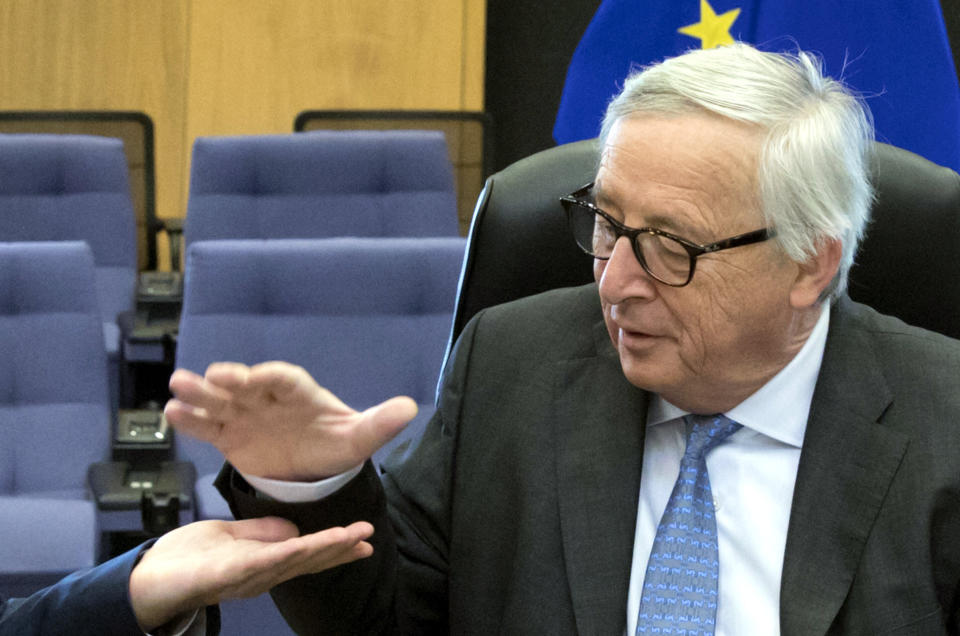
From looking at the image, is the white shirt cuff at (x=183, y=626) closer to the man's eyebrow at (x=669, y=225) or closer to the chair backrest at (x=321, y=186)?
the man's eyebrow at (x=669, y=225)

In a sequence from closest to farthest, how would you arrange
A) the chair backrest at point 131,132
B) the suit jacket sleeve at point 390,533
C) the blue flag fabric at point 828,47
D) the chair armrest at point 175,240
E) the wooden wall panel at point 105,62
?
1. the suit jacket sleeve at point 390,533
2. the blue flag fabric at point 828,47
3. the chair armrest at point 175,240
4. the chair backrest at point 131,132
5. the wooden wall panel at point 105,62

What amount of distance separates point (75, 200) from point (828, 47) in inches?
67.1

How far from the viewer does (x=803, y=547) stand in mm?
1007

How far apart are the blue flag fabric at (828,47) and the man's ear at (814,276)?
1.17m

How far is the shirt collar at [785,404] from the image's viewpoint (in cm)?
107

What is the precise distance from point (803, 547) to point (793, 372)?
15cm

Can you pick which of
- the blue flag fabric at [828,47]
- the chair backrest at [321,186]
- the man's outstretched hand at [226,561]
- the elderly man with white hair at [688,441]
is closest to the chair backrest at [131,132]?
the chair backrest at [321,186]

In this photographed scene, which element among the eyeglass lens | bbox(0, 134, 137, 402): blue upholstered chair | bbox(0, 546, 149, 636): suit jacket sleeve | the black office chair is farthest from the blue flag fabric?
bbox(0, 546, 149, 636): suit jacket sleeve

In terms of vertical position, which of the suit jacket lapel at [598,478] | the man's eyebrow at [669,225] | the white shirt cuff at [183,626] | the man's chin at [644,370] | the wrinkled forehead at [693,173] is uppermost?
the wrinkled forehead at [693,173]

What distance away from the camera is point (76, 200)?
2.97 meters

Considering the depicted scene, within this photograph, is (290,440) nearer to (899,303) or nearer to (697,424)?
(697,424)

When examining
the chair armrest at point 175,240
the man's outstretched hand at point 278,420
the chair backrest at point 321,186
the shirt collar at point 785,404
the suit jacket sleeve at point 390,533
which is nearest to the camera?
the man's outstretched hand at point 278,420

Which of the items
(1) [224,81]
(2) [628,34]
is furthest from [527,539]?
(1) [224,81]

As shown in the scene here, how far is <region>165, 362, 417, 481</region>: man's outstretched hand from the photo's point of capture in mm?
838
